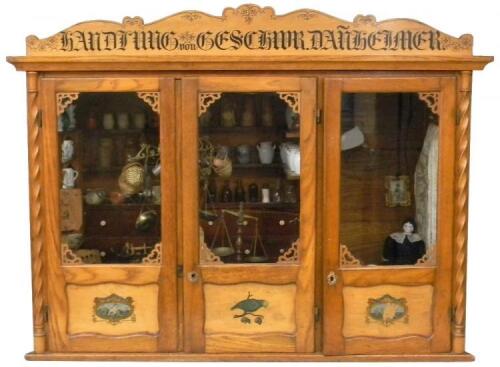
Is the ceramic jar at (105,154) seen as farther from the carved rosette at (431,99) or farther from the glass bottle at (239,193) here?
the carved rosette at (431,99)

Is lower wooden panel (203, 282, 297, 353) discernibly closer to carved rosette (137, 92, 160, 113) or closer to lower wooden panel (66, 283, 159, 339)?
lower wooden panel (66, 283, 159, 339)

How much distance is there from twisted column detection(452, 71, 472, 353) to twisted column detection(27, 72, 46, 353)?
→ 7.30 feet

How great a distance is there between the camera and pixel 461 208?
487 centimetres

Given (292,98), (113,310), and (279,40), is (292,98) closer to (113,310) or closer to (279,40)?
(279,40)

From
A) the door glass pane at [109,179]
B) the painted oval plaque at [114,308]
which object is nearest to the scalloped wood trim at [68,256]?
the door glass pane at [109,179]

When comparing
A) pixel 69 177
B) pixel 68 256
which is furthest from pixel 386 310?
pixel 69 177

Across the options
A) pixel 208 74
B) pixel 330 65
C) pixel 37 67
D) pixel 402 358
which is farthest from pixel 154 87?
pixel 402 358

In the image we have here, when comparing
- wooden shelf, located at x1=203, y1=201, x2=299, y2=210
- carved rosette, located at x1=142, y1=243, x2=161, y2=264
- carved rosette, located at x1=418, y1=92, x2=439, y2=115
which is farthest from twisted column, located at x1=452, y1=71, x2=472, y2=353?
carved rosette, located at x1=142, y1=243, x2=161, y2=264

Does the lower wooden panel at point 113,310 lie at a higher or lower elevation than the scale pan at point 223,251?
lower

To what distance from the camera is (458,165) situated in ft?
15.9

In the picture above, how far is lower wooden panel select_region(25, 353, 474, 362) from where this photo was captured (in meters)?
4.92

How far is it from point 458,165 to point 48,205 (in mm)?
2200

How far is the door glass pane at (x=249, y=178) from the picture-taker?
193 inches

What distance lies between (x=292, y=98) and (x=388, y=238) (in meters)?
0.96
